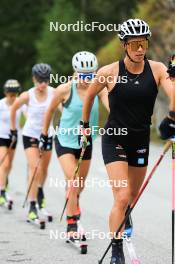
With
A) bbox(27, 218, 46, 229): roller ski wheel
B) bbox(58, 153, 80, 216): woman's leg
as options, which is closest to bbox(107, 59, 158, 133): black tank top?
bbox(58, 153, 80, 216): woman's leg

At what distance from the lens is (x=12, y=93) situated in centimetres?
1180

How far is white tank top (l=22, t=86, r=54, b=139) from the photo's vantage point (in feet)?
33.1

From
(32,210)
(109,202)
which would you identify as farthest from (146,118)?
(109,202)

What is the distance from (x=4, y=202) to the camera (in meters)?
11.3

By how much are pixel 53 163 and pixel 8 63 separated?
178 ft

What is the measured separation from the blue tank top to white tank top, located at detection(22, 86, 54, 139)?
1626 mm

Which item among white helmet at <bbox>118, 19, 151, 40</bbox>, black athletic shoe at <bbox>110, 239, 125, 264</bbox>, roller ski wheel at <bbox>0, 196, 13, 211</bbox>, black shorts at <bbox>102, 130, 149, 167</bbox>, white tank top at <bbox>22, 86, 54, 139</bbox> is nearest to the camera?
white helmet at <bbox>118, 19, 151, 40</bbox>

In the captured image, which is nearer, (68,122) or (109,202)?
(68,122)

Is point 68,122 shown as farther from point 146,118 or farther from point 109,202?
point 109,202

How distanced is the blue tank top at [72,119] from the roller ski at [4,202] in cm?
274

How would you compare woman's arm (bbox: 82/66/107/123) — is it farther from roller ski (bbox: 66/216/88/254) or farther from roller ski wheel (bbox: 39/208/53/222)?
roller ski wheel (bbox: 39/208/53/222)

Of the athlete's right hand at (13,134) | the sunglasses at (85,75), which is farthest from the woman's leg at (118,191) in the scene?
the athlete's right hand at (13,134)

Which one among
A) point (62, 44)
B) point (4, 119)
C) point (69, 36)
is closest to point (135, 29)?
point (4, 119)

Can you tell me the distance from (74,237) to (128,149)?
1.76 metres
